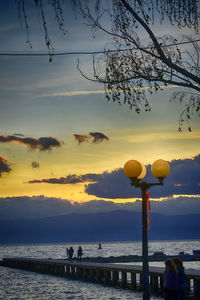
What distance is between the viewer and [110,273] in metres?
40.8

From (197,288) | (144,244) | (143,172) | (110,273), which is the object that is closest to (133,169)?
(143,172)

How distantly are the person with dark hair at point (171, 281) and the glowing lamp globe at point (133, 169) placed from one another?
132 inches

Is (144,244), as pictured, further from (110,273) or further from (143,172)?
(110,273)

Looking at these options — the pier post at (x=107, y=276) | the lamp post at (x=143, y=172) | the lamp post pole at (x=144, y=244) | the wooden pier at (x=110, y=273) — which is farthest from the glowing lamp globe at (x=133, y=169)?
the pier post at (x=107, y=276)

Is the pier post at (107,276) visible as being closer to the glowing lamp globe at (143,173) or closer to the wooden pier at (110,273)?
the wooden pier at (110,273)

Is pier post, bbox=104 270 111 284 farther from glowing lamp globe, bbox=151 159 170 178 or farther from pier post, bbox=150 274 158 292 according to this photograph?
glowing lamp globe, bbox=151 159 170 178

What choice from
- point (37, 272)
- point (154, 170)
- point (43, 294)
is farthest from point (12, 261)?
point (154, 170)

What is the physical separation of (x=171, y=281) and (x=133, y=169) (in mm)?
3783

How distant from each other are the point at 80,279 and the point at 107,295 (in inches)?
512

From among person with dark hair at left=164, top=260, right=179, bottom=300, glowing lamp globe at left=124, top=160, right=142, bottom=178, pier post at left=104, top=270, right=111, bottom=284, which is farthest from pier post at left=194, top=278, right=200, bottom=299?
pier post at left=104, top=270, right=111, bottom=284

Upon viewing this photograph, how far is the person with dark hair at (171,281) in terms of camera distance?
14359 millimetres

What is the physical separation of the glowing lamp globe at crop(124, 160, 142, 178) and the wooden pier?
14.5m

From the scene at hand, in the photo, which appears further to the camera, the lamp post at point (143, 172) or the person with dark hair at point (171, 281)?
the person with dark hair at point (171, 281)

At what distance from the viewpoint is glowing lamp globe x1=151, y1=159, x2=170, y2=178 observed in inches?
509
